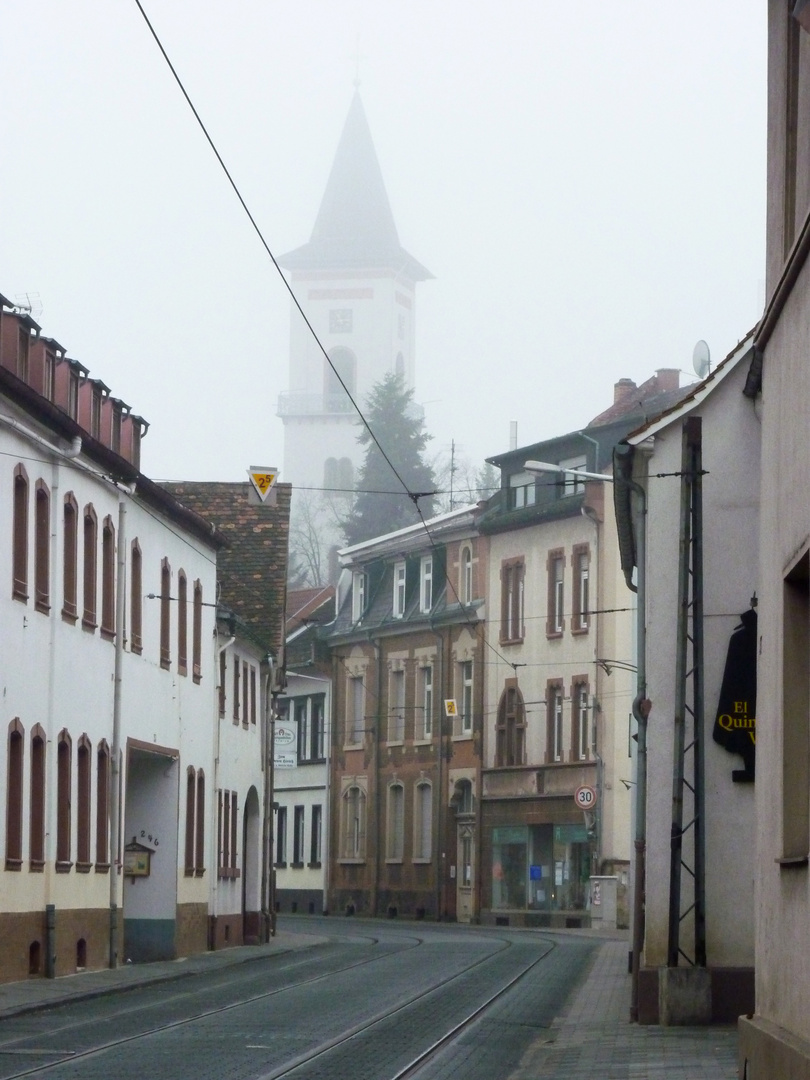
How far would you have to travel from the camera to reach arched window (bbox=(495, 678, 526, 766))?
62.3 meters

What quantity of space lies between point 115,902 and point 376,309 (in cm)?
13187

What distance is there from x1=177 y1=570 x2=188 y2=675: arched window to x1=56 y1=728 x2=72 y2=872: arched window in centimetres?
741

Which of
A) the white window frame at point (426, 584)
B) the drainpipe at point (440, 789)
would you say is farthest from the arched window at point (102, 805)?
the white window frame at point (426, 584)

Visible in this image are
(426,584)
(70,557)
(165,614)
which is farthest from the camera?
(426,584)

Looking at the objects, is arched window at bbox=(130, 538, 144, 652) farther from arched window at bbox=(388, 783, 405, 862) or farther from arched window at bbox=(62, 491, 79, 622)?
arched window at bbox=(388, 783, 405, 862)

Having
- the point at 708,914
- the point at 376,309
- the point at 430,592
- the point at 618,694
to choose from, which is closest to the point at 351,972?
the point at 708,914

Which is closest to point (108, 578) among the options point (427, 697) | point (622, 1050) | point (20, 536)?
point (20, 536)

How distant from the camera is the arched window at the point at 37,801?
27.9m

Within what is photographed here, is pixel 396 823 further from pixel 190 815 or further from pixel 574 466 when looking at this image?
pixel 190 815

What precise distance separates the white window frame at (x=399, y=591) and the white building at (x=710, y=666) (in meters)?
48.0

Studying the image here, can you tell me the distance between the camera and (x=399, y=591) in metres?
70.4

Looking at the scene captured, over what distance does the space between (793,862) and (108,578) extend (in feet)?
73.4

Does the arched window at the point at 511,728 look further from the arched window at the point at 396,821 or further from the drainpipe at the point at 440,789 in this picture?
the arched window at the point at 396,821

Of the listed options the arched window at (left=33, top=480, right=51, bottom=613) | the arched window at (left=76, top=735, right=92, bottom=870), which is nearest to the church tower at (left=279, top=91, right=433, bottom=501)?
the arched window at (left=76, top=735, right=92, bottom=870)
